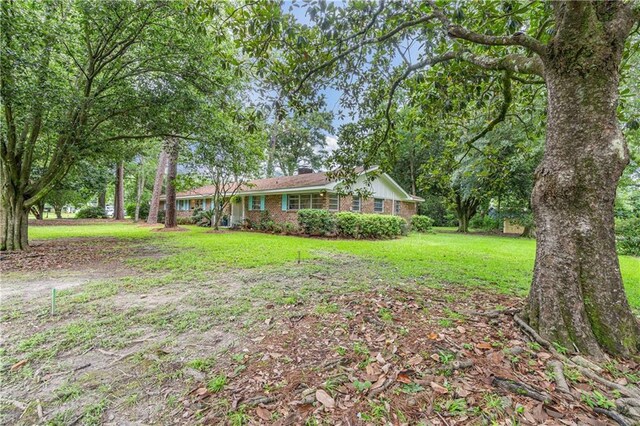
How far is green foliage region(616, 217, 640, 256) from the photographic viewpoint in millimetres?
10508

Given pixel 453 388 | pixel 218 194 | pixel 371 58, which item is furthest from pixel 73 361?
pixel 218 194

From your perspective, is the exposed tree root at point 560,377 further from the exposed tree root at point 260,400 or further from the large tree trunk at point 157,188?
the large tree trunk at point 157,188

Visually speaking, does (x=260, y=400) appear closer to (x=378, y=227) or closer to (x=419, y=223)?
(x=378, y=227)

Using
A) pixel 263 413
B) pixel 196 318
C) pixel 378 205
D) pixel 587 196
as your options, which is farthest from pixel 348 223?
pixel 263 413

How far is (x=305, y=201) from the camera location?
15609 millimetres

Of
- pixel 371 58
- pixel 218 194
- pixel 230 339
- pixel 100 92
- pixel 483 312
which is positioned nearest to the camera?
pixel 230 339

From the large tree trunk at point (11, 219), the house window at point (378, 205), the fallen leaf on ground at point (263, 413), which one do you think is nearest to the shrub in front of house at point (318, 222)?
the house window at point (378, 205)

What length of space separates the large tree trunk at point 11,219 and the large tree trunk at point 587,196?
11.5m

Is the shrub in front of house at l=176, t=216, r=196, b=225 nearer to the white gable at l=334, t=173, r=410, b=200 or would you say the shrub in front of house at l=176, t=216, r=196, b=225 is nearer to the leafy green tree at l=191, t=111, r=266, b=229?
the leafy green tree at l=191, t=111, r=266, b=229

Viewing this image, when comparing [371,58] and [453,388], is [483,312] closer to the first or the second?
[453,388]

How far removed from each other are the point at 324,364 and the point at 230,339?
1.06m

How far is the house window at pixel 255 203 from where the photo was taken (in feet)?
58.9

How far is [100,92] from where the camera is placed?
24.3 ft

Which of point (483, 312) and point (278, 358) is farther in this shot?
point (483, 312)
